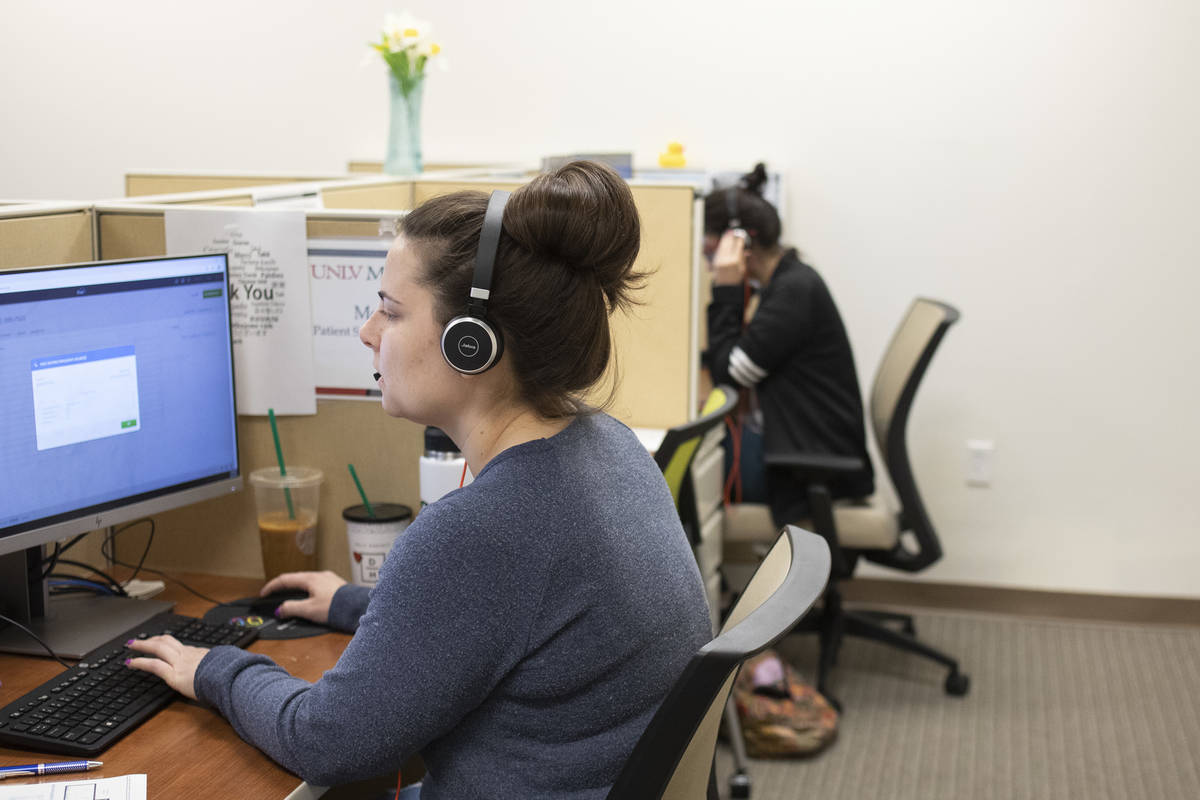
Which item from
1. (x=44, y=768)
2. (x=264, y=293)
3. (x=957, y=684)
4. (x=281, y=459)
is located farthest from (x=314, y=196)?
(x=957, y=684)

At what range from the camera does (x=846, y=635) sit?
3088 millimetres

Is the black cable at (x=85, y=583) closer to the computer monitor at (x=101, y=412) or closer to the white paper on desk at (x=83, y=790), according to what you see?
the computer monitor at (x=101, y=412)

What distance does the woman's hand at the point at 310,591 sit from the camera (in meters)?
1.44

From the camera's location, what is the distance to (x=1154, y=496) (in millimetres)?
3289

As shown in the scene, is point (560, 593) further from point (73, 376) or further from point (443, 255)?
point (73, 376)

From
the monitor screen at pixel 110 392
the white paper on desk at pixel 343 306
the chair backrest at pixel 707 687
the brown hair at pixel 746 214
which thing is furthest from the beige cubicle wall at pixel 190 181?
the chair backrest at pixel 707 687

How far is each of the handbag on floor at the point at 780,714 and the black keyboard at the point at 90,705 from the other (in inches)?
60.7

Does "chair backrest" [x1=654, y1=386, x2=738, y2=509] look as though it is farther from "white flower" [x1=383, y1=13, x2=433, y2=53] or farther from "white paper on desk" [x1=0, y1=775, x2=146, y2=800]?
"white flower" [x1=383, y1=13, x2=433, y2=53]

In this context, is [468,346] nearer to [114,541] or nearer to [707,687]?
[707,687]

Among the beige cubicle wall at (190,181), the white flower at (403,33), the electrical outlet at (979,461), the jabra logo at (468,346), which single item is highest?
the white flower at (403,33)

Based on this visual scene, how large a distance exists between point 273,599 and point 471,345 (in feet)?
2.08

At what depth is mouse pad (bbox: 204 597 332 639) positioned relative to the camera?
1.41 meters

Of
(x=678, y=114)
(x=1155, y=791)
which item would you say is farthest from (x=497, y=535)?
(x=678, y=114)

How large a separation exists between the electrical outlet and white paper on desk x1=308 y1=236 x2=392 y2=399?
2.26m
